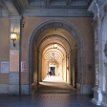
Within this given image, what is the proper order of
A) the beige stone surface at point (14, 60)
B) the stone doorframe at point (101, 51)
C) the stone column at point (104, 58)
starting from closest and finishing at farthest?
the stone column at point (104, 58), the stone doorframe at point (101, 51), the beige stone surface at point (14, 60)

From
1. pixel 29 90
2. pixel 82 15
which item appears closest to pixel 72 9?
pixel 82 15

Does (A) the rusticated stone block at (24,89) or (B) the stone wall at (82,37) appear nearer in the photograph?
(A) the rusticated stone block at (24,89)

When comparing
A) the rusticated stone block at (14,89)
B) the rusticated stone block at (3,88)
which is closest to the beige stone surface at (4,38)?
the rusticated stone block at (3,88)

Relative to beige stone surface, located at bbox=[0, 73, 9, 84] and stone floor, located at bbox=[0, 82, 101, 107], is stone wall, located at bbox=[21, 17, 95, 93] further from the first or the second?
stone floor, located at bbox=[0, 82, 101, 107]

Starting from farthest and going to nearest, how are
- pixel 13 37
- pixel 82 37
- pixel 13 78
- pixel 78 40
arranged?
pixel 78 40 < pixel 82 37 < pixel 13 78 < pixel 13 37

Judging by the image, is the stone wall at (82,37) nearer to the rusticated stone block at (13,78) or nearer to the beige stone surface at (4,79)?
the rusticated stone block at (13,78)

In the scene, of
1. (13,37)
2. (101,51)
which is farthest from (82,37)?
(101,51)

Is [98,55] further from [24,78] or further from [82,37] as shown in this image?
[24,78]

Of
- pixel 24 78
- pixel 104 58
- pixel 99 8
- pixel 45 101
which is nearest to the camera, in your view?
pixel 104 58

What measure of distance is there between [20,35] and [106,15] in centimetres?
635

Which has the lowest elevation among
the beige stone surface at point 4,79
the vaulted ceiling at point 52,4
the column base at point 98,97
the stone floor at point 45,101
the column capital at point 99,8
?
the stone floor at point 45,101

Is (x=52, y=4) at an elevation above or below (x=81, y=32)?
above

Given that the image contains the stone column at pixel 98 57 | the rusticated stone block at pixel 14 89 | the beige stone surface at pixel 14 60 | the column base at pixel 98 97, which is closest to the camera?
the column base at pixel 98 97

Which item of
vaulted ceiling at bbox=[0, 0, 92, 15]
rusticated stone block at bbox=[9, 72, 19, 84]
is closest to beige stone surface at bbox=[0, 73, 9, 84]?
rusticated stone block at bbox=[9, 72, 19, 84]
